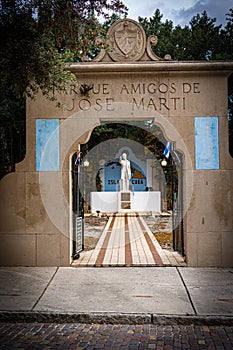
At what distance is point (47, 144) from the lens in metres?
8.37

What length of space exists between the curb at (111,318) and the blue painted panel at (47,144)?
143 inches

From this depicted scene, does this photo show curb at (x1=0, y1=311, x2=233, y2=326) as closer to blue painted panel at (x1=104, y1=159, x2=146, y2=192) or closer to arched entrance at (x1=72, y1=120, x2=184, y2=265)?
arched entrance at (x1=72, y1=120, x2=184, y2=265)

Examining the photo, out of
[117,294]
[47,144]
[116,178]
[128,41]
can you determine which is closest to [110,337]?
[117,294]

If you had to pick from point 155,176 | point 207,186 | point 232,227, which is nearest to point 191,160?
point 207,186

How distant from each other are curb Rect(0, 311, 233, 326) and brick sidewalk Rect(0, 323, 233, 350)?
2.7 inches

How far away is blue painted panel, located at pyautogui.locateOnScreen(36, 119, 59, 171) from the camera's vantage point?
8.36 metres

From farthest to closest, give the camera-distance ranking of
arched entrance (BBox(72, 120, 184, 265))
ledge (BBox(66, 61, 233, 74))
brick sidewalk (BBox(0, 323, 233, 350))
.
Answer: arched entrance (BBox(72, 120, 184, 265))
ledge (BBox(66, 61, 233, 74))
brick sidewalk (BBox(0, 323, 233, 350))

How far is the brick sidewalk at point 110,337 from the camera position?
449 centimetres

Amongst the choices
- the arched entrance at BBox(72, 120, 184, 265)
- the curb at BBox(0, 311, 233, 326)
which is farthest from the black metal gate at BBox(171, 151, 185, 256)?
the arched entrance at BBox(72, 120, 184, 265)

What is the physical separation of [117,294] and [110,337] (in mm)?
1408

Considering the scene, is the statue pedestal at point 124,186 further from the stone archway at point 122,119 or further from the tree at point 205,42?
the stone archway at point 122,119

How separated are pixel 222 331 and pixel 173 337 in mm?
649

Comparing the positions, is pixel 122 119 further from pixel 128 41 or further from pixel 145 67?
pixel 128 41

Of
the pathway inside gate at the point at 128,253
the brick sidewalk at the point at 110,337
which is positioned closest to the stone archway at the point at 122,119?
the pathway inside gate at the point at 128,253
